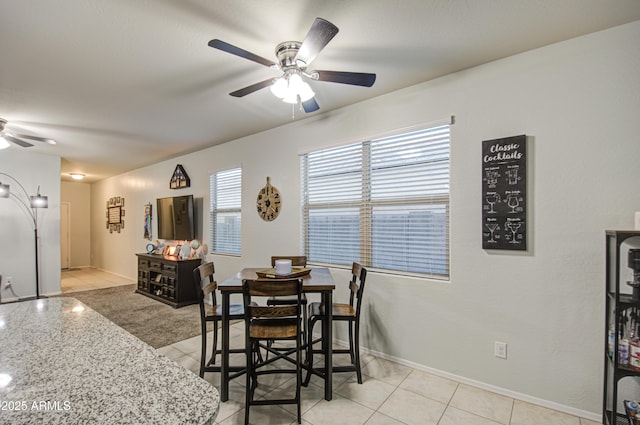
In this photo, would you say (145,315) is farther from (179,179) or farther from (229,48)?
(229,48)

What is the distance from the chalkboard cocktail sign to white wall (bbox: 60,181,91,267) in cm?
1080

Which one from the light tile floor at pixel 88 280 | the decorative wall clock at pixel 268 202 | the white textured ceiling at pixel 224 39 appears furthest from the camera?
the light tile floor at pixel 88 280

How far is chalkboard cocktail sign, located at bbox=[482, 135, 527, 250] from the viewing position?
230cm

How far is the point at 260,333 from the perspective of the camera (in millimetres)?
2123

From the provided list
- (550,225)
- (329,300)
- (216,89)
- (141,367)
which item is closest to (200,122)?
(216,89)

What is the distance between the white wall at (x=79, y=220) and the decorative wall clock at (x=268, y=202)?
7921 millimetres

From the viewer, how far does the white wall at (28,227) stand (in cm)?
520

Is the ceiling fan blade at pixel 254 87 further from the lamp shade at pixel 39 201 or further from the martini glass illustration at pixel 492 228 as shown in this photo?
the lamp shade at pixel 39 201

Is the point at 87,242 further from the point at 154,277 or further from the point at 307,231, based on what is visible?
the point at 307,231

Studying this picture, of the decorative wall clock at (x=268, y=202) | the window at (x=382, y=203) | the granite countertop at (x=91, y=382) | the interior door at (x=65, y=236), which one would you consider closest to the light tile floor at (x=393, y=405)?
the window at (x=382, y=203)

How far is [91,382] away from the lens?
0.81 meters

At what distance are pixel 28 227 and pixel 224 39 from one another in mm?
5912

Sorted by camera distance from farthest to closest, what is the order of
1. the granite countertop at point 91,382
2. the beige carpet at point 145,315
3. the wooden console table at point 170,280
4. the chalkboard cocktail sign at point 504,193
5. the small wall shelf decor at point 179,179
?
the small wall shelf decor at point 179,179 → the wooden console table at point 170,280 → the beige carpet at point 145,315 → the chalkboard cocktail sign at point 504,193 → the granite countertop at point 91,382

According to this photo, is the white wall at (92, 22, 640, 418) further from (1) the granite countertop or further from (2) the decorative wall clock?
(1) the granite countertop
